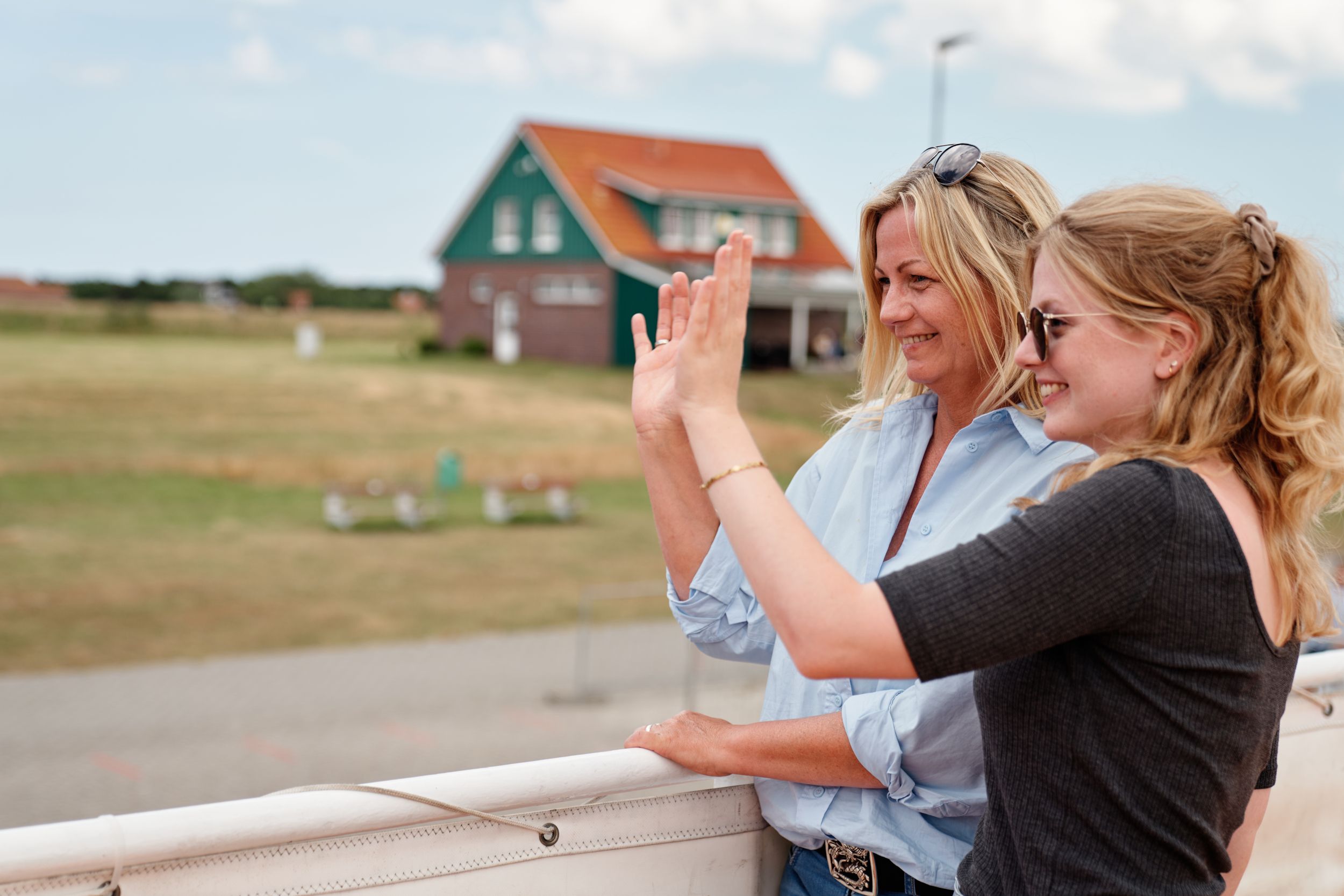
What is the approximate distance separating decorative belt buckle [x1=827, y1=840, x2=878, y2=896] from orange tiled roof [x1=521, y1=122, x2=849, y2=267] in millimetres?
36745

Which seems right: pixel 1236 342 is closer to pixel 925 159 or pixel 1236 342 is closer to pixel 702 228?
pixel 925 159

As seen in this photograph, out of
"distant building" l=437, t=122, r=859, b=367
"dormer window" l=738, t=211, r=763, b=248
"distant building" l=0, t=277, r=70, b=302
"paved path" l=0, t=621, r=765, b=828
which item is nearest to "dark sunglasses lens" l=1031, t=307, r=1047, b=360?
"paved path" l=0, t=621, r=765, b=828

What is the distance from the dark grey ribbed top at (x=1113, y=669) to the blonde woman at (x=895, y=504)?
0.28m

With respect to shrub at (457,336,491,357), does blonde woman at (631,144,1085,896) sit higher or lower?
higher

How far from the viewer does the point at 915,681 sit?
190 cm

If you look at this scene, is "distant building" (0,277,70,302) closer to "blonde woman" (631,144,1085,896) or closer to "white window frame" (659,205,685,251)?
"white window frame" (659,205,685,251)

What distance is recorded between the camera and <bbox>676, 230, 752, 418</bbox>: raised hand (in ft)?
5.19

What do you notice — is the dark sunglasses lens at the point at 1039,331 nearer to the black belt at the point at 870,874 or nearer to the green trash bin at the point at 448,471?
the black belt at the point at 870,874

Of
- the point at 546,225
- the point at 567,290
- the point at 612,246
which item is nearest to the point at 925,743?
the point at 612,246

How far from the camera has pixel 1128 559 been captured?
1.33 m

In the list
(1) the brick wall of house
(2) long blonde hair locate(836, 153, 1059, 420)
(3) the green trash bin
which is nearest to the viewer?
(2) long blonde hair locate(836, 153, 1059, 420)

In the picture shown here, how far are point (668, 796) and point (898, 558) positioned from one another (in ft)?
1.85

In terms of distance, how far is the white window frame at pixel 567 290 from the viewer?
38844 millimetres

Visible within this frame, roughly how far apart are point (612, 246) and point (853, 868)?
121 ft
